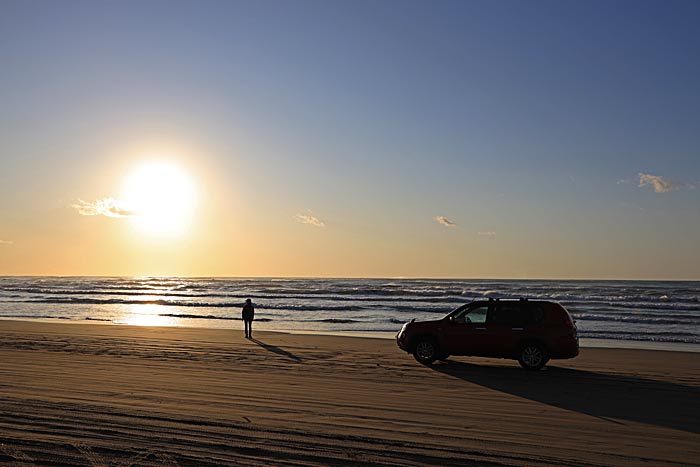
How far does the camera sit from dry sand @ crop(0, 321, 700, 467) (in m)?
7.19

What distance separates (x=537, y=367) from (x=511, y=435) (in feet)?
25.0

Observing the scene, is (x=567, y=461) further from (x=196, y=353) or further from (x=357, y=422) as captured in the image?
(x=196, y=353)

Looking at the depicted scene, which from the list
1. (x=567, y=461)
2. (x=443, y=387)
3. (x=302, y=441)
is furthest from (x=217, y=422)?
(x=443, y=387)

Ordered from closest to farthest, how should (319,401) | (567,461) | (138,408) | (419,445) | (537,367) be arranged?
(567,461) < (419,445) < (138,408) < (319,401) < (537,367)

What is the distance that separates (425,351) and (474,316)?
150cm

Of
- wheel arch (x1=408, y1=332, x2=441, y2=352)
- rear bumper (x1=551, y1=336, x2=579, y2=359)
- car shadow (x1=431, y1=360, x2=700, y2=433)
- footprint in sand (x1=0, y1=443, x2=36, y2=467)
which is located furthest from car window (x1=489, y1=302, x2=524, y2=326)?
footprint in sand (x1=0, y1=443, x2=36, y2=467)

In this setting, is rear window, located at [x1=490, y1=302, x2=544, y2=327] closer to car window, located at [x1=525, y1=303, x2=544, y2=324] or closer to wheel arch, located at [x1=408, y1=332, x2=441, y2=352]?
car window, located at [x1=525, y1=303, x2=544, y2=324]

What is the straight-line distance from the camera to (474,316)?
646 inches

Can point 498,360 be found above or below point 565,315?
below

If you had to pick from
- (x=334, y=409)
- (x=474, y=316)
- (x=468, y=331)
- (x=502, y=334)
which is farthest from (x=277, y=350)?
(x=334, y=409)

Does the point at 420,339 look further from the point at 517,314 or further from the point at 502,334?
the point at 517,314

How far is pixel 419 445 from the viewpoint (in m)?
7.61

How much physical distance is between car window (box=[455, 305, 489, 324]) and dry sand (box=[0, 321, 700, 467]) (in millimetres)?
1118

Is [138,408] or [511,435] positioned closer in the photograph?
[511,435]
